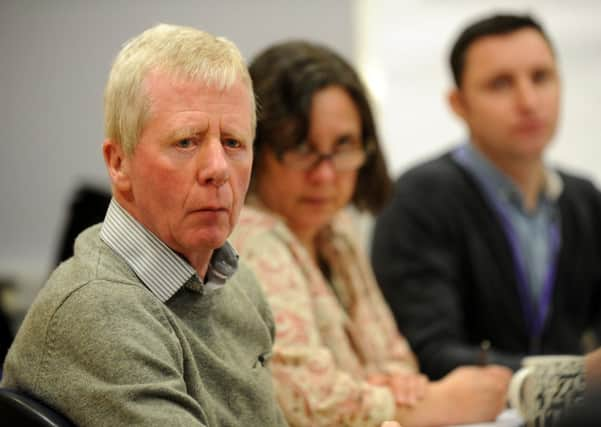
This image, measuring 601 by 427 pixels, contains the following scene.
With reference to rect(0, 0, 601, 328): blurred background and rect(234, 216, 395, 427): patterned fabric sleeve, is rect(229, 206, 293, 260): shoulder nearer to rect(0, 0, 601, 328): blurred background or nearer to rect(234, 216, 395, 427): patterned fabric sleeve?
rect(234, 216, 395, 427): patterned fabric sleeve

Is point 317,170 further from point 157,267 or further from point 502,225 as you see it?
point 502,225

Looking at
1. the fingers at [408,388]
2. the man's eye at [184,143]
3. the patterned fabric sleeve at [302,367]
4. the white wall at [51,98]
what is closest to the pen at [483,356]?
the fingers at [408,388]

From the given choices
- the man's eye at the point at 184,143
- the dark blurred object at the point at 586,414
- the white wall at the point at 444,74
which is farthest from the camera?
the white wall at the point at 444,74

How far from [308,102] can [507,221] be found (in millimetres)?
901

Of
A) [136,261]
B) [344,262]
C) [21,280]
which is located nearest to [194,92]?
[136,261]

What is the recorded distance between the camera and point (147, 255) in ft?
3.41

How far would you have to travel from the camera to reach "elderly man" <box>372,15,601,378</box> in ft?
7.37

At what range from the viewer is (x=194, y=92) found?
101 centimetres

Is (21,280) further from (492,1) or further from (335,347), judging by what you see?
(492,1)

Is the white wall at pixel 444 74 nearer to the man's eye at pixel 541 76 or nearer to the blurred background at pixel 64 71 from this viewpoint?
the blurred background at pixel 64 71

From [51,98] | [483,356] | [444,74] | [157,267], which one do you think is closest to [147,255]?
[157,267]

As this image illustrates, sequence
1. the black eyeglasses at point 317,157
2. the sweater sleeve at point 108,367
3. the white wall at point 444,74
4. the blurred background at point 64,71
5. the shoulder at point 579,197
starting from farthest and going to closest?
the white wall at point 444,74, the blurred background at point 64,71, the shoulder at point 579,197, the black eyeglasses at point 317,157, the sweater sleeve at point 108,367

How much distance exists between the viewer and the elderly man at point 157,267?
924mm

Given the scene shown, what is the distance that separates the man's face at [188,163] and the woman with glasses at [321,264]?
1.34 ft
